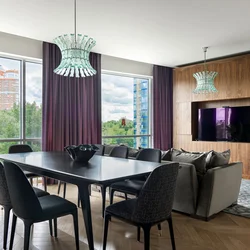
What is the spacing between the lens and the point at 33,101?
538 cm

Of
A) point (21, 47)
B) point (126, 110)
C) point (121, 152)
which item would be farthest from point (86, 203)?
point (126, 110)

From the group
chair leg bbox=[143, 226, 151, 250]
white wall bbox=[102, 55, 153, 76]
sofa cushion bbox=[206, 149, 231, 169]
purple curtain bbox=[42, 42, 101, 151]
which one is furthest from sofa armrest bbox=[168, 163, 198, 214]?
white wall bbox=[102, 55, 153, 76]

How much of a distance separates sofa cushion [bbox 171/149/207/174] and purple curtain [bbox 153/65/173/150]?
366cm

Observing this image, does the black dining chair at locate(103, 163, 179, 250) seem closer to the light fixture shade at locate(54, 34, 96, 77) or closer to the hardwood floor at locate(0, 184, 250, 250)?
the hardwood floor at locate(0, 184, 250, 250)

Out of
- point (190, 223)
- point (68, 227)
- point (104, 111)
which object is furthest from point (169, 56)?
point (68, 227)

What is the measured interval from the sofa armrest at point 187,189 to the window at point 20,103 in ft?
10.4

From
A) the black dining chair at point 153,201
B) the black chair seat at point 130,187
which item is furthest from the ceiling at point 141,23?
the black dining chair at point 153,201

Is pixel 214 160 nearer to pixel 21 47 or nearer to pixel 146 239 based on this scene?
pixel 146 239

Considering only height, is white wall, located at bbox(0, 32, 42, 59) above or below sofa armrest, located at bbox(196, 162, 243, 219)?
above

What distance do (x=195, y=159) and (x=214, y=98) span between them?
353 cm

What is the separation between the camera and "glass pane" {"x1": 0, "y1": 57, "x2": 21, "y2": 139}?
5031mm

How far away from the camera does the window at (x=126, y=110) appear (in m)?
6.59

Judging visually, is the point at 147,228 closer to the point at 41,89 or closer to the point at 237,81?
the point at 41,89

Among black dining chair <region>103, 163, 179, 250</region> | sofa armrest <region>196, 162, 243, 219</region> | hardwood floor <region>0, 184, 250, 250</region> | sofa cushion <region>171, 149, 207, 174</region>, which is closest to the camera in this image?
black dining chair <region>103, 163, 179, 250</region>
